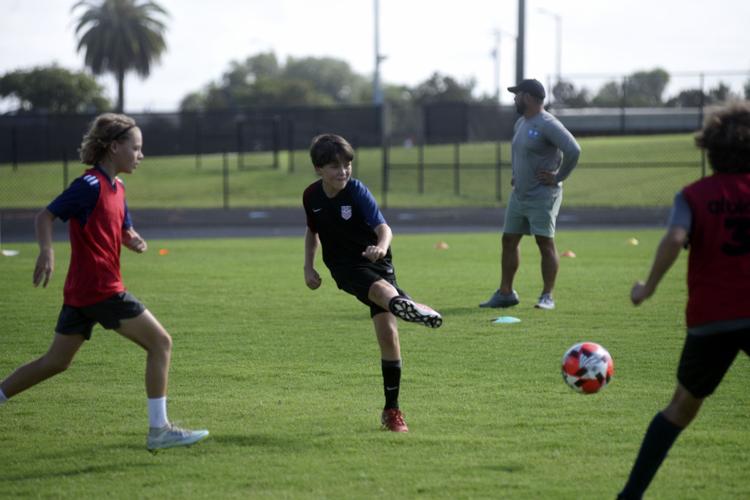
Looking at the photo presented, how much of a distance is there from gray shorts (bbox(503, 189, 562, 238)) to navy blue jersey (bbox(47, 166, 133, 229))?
5.96 metres

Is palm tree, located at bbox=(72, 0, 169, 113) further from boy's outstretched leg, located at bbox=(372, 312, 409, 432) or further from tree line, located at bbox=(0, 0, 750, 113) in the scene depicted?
boy's outstretched leg, located at bbox=(372, 312, 409, 432)

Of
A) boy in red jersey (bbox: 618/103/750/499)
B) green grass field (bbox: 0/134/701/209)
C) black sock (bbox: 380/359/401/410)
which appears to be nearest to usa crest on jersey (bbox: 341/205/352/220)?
black sock (bbox: 380/359/401/410)

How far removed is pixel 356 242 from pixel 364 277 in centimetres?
25

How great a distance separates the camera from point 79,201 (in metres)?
5.25

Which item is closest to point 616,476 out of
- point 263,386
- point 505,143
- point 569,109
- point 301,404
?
point 301,404

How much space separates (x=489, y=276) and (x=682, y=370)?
965cm

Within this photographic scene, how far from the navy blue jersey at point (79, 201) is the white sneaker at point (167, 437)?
3.86ft

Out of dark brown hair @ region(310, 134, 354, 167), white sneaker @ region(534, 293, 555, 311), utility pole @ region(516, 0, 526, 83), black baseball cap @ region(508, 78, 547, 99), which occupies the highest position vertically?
utility pole @ region(516, 0, 526, 83)

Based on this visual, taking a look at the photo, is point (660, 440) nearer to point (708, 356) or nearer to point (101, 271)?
point (708, 356)

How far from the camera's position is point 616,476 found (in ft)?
16.3

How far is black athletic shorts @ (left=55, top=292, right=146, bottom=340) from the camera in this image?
525 centimetres

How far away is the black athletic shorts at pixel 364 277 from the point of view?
601 centimetres

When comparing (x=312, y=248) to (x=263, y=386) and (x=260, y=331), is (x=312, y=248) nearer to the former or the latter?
(x=263, y=386)

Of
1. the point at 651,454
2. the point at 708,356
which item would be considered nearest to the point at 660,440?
the point at 651,454
